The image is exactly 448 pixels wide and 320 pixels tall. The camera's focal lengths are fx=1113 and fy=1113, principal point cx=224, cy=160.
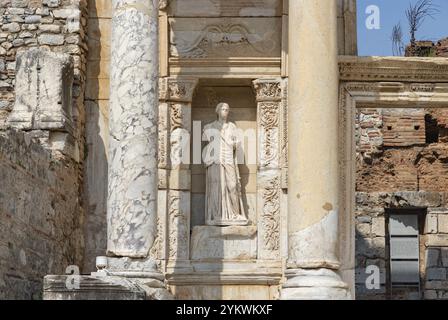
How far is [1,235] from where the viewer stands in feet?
41.8

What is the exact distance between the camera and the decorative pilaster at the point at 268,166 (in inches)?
635

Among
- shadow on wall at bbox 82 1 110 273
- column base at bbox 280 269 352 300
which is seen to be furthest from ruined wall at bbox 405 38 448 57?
column base at bbox 280 269 352 300

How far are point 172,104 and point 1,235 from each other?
4501mm

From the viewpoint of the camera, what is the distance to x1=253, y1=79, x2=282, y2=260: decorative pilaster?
1614 cm

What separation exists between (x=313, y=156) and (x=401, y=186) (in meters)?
12.1

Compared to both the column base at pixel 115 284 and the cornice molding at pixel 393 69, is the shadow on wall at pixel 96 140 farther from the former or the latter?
the cornice molding at pixel 393 69

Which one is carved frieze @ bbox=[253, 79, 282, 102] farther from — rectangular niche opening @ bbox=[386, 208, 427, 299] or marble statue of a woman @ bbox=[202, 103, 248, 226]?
rectangular niche opening @ bbox=[386, 208, 427, 299]

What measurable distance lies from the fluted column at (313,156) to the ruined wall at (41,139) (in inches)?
126

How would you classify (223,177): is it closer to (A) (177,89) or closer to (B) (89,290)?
(A) (177,89)

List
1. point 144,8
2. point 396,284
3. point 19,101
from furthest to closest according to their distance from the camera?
point 396,284, point 19,101, point 144,8

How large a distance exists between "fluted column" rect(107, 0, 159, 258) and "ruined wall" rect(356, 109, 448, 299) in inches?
446
